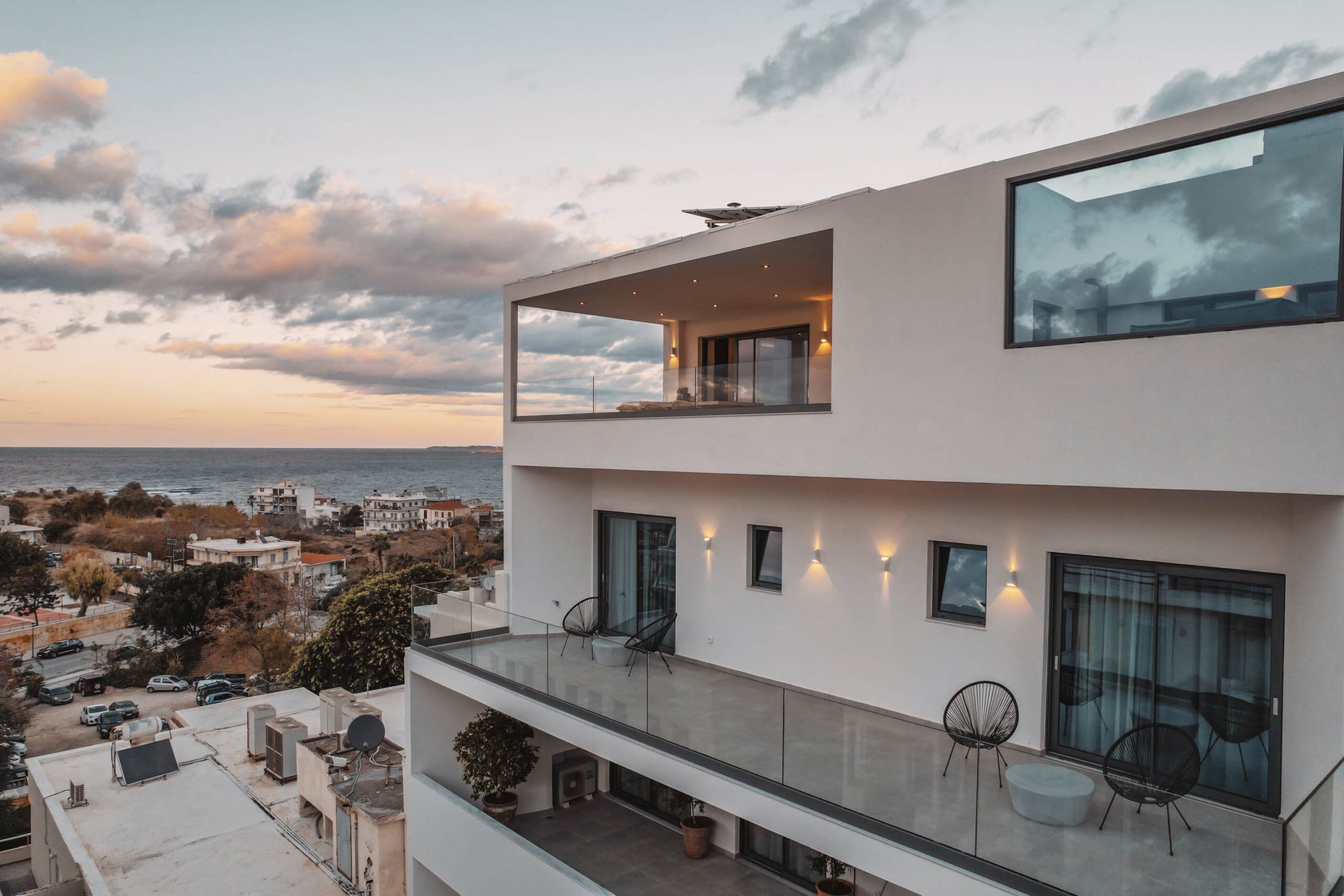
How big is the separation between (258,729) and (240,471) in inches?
4771

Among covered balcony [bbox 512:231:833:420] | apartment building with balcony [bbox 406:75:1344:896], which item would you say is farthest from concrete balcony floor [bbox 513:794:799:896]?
covered balcony [bbox 512:231:833:420]

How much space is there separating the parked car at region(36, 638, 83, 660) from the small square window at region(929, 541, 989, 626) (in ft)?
143

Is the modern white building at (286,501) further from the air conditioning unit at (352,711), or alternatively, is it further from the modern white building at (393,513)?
the air conditioning unit at (352,711)

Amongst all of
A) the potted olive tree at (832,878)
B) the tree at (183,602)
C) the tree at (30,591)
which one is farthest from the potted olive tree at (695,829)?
the tree at (30,591)

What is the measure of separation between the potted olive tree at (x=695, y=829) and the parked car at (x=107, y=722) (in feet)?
84.5

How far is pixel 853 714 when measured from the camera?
6230 mm

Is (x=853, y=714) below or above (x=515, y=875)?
above

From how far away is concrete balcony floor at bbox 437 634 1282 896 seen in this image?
15.5ft

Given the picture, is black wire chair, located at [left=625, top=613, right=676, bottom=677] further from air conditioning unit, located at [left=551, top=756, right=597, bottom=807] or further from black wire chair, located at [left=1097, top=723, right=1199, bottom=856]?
black wire chair, located at [left=1097, top=723, right=1199, bottom=856]

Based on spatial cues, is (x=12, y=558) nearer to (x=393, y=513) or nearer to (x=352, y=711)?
(x=352, y=711)

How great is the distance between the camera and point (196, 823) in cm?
1381

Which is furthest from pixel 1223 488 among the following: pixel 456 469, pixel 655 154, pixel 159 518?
pixel 456 469

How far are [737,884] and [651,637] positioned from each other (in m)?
3.04

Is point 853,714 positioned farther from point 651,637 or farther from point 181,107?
point 181,107
